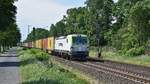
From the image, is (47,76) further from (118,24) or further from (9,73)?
(118,24)

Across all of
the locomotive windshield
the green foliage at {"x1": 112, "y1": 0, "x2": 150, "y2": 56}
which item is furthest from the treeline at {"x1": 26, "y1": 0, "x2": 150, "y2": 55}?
the locomotive windshield

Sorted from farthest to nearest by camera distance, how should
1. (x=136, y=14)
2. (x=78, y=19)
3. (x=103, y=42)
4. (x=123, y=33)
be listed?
1. (x=78, y=19)
2. (x=103, y=42)
3. (x=123, y=33)
4. (x=136, y=14)

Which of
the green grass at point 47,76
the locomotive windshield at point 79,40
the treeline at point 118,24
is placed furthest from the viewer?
the treeline at point 118,24

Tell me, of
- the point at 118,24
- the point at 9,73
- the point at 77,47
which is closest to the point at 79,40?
the point at 77,47

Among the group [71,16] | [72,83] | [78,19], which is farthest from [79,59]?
[71,16]

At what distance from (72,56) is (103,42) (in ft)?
217

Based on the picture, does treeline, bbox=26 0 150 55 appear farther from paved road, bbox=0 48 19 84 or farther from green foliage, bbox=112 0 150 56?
paved road, bbox=0 48 19 84

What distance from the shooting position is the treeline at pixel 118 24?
225 ft

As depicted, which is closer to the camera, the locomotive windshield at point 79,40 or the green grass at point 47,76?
the green grass at point 47,76

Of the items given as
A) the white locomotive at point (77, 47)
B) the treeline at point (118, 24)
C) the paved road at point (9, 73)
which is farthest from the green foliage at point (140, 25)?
the paved road at point (9, 73)

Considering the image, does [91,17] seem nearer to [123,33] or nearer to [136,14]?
[123,33]

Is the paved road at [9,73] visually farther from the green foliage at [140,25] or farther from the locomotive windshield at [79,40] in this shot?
the green foliage at [140,25]

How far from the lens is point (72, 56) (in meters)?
56.9

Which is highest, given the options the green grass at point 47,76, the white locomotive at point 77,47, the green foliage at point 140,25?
the green foliage at point 140,25
